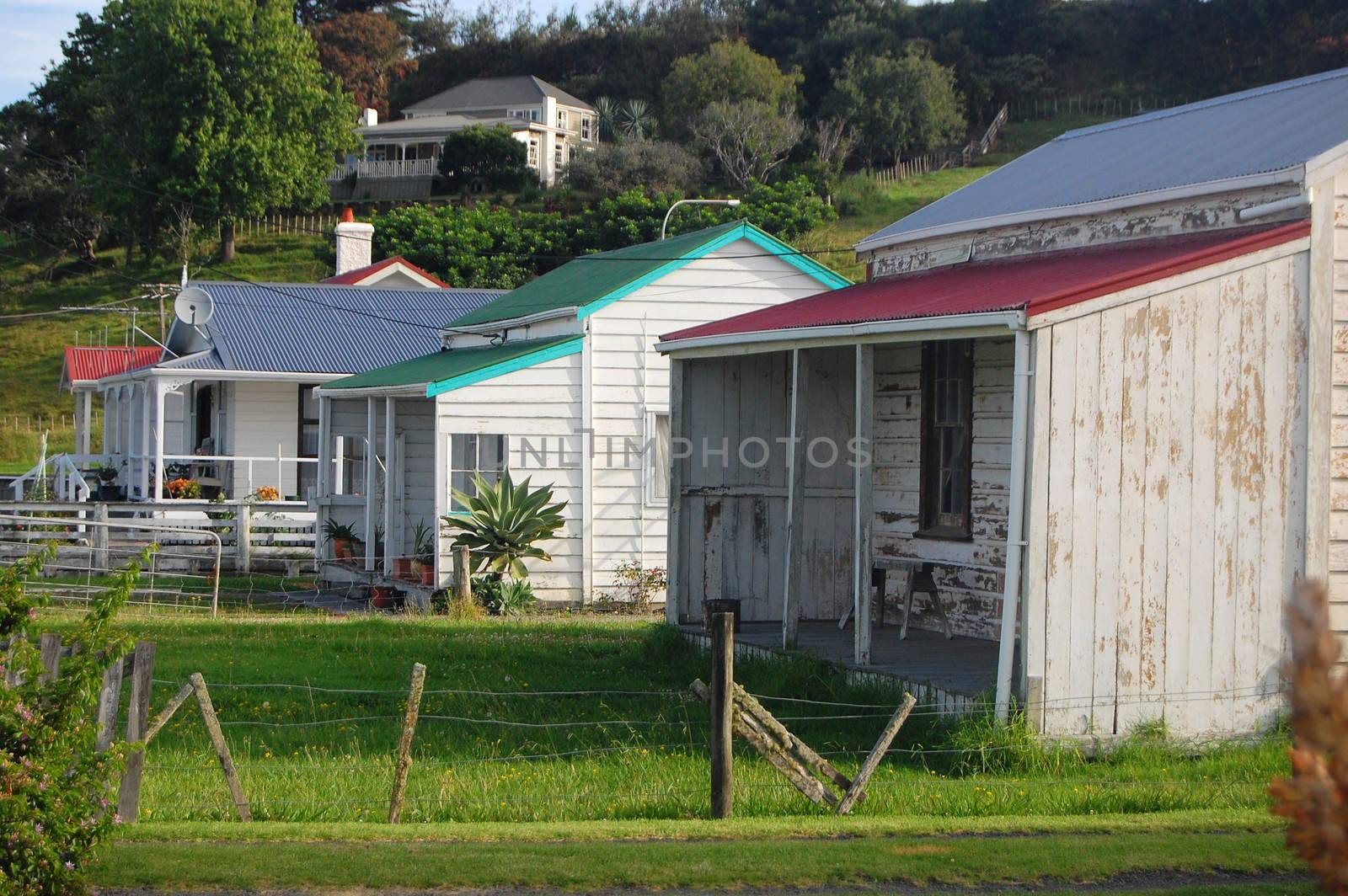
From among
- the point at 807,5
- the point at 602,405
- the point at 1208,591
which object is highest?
the point at 807,5

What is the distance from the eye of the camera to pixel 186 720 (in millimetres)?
12250

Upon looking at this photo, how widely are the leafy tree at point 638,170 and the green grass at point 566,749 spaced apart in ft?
155

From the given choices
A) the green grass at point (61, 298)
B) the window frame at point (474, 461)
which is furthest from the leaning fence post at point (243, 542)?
the green grass at point (61, 298)

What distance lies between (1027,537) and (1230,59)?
2624 inches

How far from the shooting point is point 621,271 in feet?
67.7

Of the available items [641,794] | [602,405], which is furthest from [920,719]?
[602,405]

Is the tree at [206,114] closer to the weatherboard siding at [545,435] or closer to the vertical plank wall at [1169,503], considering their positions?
the weatherboard siding at [545,435]

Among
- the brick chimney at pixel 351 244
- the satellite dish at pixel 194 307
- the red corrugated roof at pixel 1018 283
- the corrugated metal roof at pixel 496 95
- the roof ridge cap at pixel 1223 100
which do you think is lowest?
the red corrugated roof at pixel 1018 283

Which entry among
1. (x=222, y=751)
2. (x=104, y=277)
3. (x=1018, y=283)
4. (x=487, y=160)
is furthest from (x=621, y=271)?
(x=487, y=160)

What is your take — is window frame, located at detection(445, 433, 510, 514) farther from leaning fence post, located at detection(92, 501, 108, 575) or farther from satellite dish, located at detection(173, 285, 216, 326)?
satellite dish, located at detection(173, 285, 216, 326)

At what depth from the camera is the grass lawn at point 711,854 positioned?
298 inches

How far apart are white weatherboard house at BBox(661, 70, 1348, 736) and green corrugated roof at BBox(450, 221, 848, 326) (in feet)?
20.5

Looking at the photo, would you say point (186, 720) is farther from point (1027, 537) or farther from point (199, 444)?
point (199, 444)

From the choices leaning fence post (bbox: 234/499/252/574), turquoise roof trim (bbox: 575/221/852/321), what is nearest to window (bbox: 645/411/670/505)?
turquoise roof trim (bbox: 575/221/852/321)
